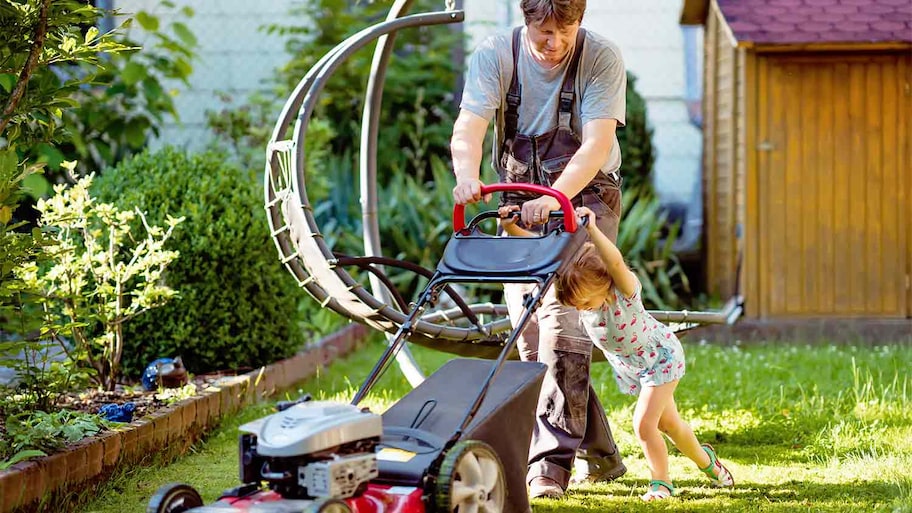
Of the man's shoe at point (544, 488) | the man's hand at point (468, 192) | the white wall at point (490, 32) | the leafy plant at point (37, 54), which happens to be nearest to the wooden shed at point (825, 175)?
the white wall at point (490, 32)

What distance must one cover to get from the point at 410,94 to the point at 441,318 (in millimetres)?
4263

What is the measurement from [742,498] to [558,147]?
46.1 inches

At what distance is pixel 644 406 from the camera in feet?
11.6

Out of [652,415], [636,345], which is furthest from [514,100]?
[652,415]

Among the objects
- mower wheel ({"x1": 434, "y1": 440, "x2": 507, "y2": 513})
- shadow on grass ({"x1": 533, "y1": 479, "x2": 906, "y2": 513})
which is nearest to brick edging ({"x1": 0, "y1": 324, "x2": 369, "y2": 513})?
mower wheel ({"x1": 434, "y1": 440, "x2": 507, "y2": 513})

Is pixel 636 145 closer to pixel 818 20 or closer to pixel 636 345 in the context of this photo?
Result: pixel 818 20

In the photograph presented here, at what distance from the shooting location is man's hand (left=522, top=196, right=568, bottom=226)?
311cm

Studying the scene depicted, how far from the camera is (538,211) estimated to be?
3111 mm

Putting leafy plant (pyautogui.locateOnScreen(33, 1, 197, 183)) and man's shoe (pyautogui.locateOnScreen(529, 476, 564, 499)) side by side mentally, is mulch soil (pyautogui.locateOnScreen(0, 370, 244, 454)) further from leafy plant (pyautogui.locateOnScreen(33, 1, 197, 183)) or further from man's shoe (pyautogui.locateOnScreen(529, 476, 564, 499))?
leafy plant (pyautogui.locateOnScreen(33, 1, 197, 183))

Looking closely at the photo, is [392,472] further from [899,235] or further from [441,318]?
[899,235]

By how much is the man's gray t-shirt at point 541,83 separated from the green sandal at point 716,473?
0.92 m

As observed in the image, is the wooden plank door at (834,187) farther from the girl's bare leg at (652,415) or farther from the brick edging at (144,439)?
the girl's bare leg at (652,415)

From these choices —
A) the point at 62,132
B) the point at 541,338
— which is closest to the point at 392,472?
the point at 541,338

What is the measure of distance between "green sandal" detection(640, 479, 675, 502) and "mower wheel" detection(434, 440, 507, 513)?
0.76m
